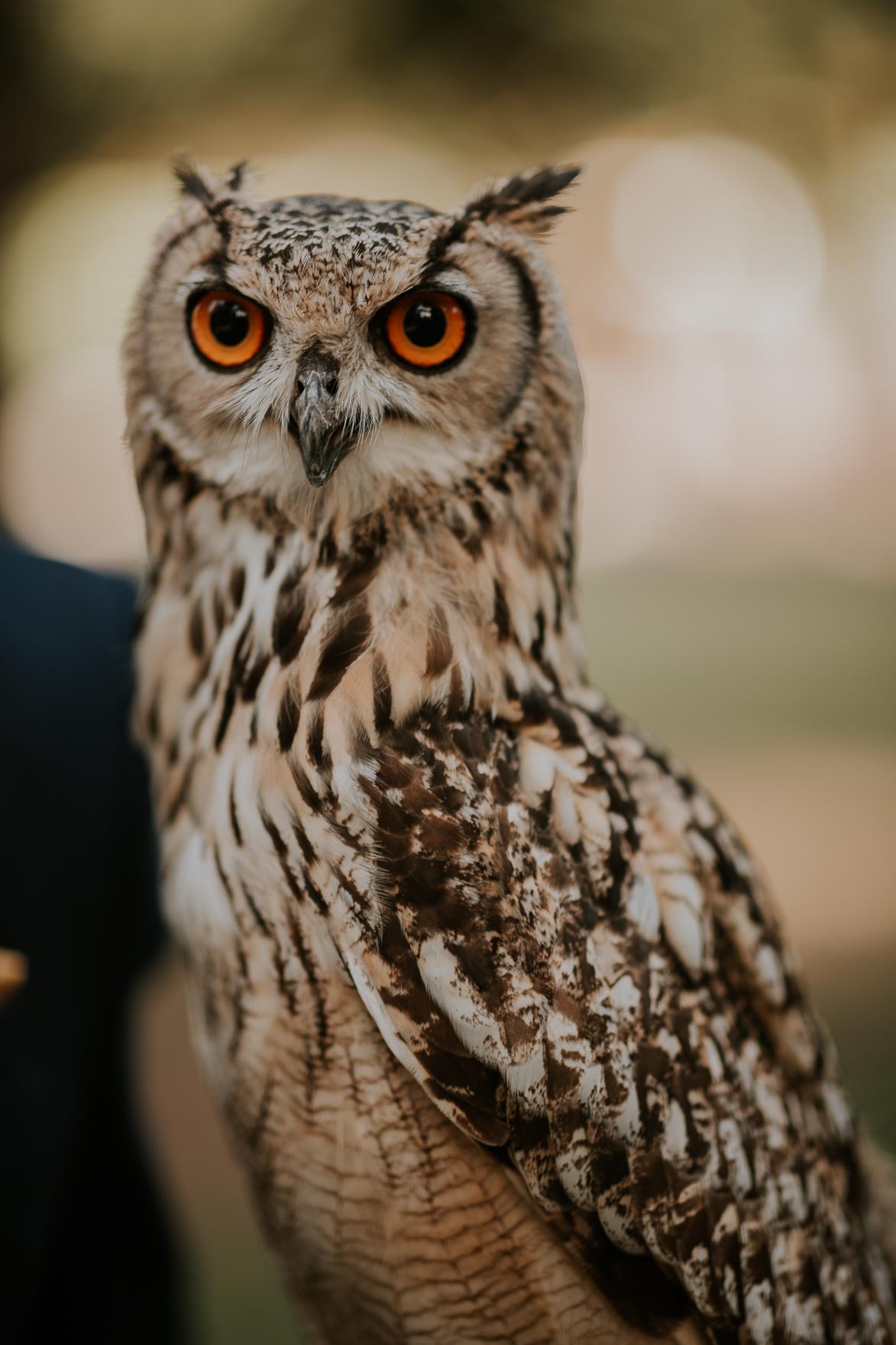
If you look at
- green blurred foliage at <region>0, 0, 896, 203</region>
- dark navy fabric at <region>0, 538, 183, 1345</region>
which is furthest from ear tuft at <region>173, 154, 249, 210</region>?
green blurred foliage at <region>0, 0, 896, 203</region>

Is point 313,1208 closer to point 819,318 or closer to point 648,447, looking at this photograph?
point 648,447

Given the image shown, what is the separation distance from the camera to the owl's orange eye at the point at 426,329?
→ 0.87 m

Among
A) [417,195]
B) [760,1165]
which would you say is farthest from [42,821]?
[417,195]

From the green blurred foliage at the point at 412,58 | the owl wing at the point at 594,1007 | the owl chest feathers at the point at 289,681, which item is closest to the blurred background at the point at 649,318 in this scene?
the green blurred foliage at the point at 412,58

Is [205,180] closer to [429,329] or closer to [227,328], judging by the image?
[227,328]

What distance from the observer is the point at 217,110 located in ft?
11.0

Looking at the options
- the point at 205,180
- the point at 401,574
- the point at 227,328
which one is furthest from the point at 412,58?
the point at 401,574

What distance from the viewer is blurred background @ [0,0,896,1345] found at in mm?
2869

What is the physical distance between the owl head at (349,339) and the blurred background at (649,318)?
3.3 inches

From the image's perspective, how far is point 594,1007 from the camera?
846mm

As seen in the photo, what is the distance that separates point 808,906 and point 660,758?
3275 millimetres

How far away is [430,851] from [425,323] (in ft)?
1.43

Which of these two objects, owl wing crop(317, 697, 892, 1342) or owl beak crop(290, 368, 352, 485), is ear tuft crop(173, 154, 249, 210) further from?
owl wing crop(317, 697, 892, 1342)

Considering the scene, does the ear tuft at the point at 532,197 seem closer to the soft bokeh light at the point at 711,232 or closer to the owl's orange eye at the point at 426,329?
the owl's orange eye at the point at 426,329
